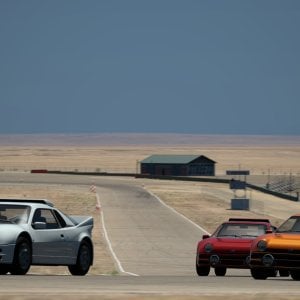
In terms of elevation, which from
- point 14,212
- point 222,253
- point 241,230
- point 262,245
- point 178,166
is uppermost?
point 178,166

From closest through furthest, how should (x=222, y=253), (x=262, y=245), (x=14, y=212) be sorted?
(x=262, y=245), (x=14, y=212), (x=222, y=253)

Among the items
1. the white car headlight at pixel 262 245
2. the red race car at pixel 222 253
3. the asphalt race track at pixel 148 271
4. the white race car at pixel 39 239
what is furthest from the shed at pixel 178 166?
the white car headlight at pixel 262 245

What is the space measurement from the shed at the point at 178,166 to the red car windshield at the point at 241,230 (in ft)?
416

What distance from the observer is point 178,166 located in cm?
15362

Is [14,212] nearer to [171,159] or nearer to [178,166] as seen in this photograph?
[178,166]

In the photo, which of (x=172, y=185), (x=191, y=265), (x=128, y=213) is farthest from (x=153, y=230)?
(x=172, y=185)

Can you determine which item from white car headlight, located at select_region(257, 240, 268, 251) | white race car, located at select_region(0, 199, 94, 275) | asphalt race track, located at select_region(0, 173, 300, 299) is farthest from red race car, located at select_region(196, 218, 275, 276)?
white car headlight, located at select_region(257, 240, 268, 251)

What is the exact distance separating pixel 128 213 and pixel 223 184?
55.6 meters

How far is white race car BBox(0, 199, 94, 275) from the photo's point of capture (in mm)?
19875

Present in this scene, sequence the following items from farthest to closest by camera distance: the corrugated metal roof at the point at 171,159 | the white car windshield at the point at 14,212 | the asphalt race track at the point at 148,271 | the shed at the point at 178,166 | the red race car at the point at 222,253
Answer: the shed at the point at 178,166
the corrugated metal roof at the point at 171,159
the red race car at the point at 222,253
the white car windshield at the point at 14,212
the asphalt race track at the point at 148,271

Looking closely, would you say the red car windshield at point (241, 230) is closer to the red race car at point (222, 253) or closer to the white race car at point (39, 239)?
the red race car at point (222, 253)

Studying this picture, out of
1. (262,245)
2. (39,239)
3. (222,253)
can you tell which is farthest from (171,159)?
(262,245)

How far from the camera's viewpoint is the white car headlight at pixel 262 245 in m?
19.6

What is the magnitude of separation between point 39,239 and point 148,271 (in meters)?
9.26
